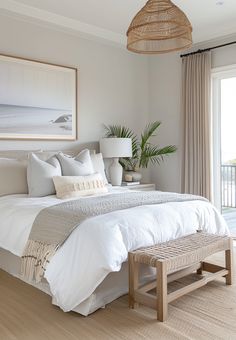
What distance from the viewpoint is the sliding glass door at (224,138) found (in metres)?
4.59

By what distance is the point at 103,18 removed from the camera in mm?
4195

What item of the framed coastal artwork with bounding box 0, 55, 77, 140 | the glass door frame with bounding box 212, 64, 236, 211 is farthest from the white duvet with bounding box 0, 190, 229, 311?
the glass door frame with bounding box 212, 64, 236, 211

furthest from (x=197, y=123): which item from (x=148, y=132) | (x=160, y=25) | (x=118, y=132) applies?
(x=160, y=25)

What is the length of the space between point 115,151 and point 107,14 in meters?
1.68

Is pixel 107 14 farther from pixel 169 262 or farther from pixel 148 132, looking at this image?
pixel 169 262

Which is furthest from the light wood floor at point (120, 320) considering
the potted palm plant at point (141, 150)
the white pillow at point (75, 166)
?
the potted palm plant at point (141, 150)

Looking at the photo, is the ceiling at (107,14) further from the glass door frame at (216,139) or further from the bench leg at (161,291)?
the bench leg at (161,291)

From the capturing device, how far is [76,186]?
3336mm

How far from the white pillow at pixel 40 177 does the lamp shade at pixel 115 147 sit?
1.14m

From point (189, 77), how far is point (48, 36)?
78.3 inches

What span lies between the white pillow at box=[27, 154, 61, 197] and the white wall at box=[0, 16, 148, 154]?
674mm

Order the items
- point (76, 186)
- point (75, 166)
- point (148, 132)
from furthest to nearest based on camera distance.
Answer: point (148, 132) < point (75, 166) < point (76, 186)

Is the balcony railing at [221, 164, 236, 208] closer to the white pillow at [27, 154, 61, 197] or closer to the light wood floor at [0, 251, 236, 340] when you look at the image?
the light wood floor at [0, 251, 236, 340]

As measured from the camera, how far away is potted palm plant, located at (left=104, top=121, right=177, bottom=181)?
491 cm
